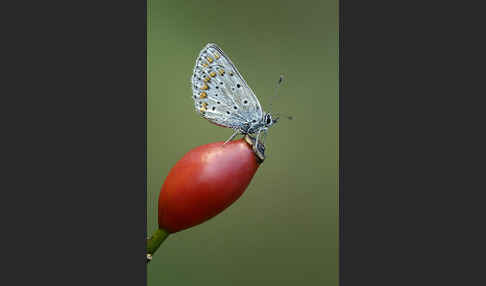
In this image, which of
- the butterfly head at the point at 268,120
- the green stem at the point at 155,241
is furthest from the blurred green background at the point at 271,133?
the green stem at the point at 155,241

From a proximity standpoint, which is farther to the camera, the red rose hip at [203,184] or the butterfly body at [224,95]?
the butterfly body at [224,95]

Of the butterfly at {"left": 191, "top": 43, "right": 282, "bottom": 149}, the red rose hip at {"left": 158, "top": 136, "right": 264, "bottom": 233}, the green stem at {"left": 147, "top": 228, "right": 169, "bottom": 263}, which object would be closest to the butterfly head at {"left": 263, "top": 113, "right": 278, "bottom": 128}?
the butterfly at {"left": 191, "top": 43, "right": 282, "bottom": 149}

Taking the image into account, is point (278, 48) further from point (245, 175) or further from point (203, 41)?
point (245, 175)

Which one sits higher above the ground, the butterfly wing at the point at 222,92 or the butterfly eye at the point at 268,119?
the butterfly wing at the point at 222,92

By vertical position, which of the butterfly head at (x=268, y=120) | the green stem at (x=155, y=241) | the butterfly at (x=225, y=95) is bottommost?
the green stem at (x=155, y=241)

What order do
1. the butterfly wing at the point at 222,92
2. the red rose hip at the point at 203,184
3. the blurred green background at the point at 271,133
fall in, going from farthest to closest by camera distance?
the blurred green background at the point at 271,133, the butterfly wing at the point at 222,92, the red rose hip at the point at 203,184

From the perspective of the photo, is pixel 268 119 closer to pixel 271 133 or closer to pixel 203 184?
Answer: pixel 271 133

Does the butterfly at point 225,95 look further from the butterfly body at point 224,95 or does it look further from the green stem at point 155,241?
the green stem at point 155,241

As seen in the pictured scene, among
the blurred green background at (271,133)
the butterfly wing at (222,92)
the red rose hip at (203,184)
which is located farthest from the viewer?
the blurred green background at (271,133)
